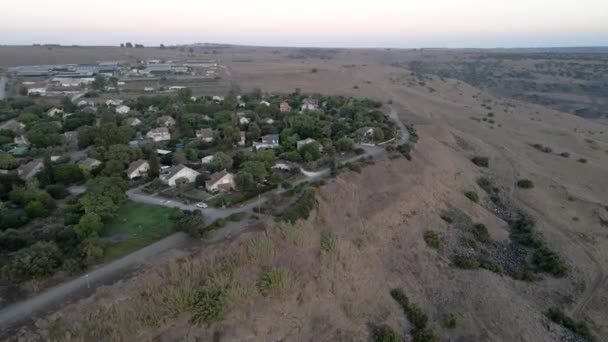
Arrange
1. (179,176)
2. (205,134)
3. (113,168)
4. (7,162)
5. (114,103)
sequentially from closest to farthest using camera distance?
1. (179,176)
2. (113,168)
3. (7,162)
4. (205,134)
5. (114,103)

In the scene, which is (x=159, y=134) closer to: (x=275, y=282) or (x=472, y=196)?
(x=275, y=282)

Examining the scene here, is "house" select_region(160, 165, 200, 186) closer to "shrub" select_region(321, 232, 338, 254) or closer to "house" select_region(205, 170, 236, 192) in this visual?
"house" select_region(205, 170, 236, 192)

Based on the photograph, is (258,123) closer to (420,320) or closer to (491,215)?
(491,215)

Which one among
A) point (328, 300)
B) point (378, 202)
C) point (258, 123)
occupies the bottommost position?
point (328, 300)

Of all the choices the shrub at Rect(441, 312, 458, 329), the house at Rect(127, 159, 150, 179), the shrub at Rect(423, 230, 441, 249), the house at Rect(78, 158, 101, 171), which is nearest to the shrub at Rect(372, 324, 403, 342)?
the shrub at Rect(441, 312, 458, 329)

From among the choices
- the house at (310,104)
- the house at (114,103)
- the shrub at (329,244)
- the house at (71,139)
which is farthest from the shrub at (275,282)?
the house at (114,103)

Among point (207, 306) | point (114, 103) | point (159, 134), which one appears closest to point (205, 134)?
point (159, 134)

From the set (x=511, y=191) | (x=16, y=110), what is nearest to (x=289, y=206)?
(x=511, y=191)
